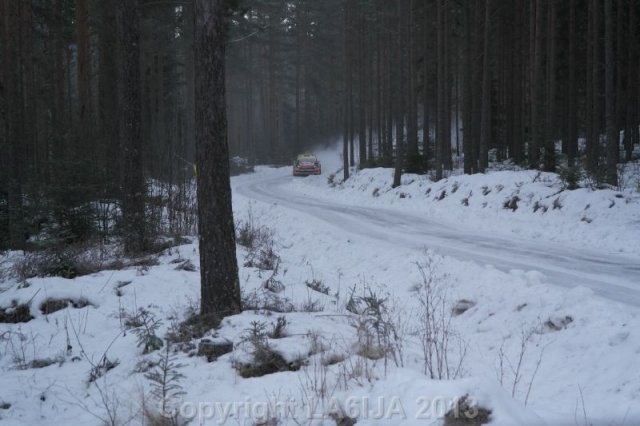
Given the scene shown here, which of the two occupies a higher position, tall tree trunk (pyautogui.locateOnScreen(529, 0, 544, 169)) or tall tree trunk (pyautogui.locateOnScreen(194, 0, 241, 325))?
tall tree trunk (pyautogui.locateOnScreen(529, 0, 544, 169))

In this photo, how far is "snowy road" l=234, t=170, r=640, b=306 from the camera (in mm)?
7434

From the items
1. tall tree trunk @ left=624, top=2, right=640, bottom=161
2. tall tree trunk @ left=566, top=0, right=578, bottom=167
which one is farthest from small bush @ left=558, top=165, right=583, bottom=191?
tall tree trunk @ left=624, top=2, right=640, bottom=161

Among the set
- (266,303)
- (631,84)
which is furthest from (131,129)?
(631,84)

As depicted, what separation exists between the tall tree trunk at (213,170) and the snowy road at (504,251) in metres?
5.19

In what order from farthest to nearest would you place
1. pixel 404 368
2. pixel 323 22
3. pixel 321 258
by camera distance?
pixel 323 22, pixel 321 258, pixel 404 368

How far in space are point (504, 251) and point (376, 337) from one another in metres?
5.79

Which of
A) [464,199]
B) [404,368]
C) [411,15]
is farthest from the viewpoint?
[411,15]

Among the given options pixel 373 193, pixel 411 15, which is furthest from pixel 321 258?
pixel 411 15

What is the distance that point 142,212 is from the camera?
998cm

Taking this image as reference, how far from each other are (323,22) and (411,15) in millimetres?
28915

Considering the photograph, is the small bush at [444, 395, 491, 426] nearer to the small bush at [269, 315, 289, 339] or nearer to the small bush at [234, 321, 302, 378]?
the small bush at [234, 321, 302, 378]

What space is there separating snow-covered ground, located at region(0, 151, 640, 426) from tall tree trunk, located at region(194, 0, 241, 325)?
19.8 inches

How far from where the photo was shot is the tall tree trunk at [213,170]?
19.5 ft

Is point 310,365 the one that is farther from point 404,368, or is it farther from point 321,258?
point 321,258
